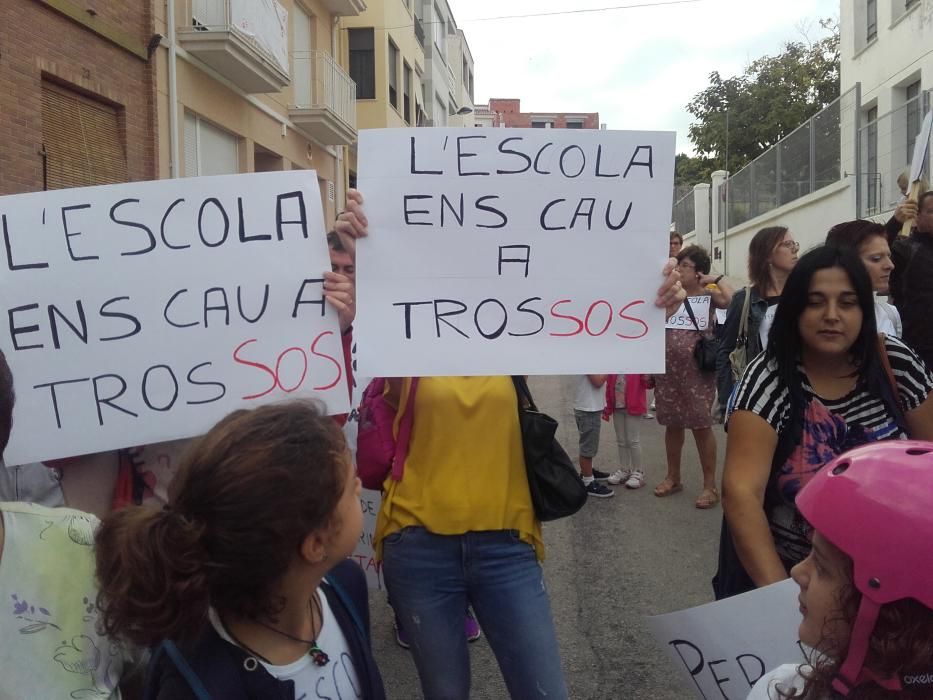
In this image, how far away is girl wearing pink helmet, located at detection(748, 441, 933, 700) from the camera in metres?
1.07

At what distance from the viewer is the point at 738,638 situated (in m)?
1.68

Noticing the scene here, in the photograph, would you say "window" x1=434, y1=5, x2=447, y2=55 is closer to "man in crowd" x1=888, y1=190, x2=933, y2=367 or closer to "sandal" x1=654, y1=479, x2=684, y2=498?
"sandal" x1=654, y1=479, x2=684, y2=498

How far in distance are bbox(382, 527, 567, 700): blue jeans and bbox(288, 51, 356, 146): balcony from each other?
15.3 metres

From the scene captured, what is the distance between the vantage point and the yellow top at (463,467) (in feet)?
6.90

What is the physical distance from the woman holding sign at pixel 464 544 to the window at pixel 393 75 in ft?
75.7

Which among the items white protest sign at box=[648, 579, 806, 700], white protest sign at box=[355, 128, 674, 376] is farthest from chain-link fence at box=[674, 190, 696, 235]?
white protest sign at box=[648, 579, 806, 700]

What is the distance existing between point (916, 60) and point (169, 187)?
52.4 ft

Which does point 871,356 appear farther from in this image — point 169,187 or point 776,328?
point 169,187

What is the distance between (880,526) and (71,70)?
33.0 feet

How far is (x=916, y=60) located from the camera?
14461 millimetres

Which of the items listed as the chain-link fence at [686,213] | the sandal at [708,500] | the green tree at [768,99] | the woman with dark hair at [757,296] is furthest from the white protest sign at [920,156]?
the green tree at [768,99]

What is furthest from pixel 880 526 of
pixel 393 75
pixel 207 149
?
pixel 393 75

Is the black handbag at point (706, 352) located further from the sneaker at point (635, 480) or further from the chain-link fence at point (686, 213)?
the chain-link fence at point (686, 213)

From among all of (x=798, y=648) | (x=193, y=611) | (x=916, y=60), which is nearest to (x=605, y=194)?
(x=798, y=648)
